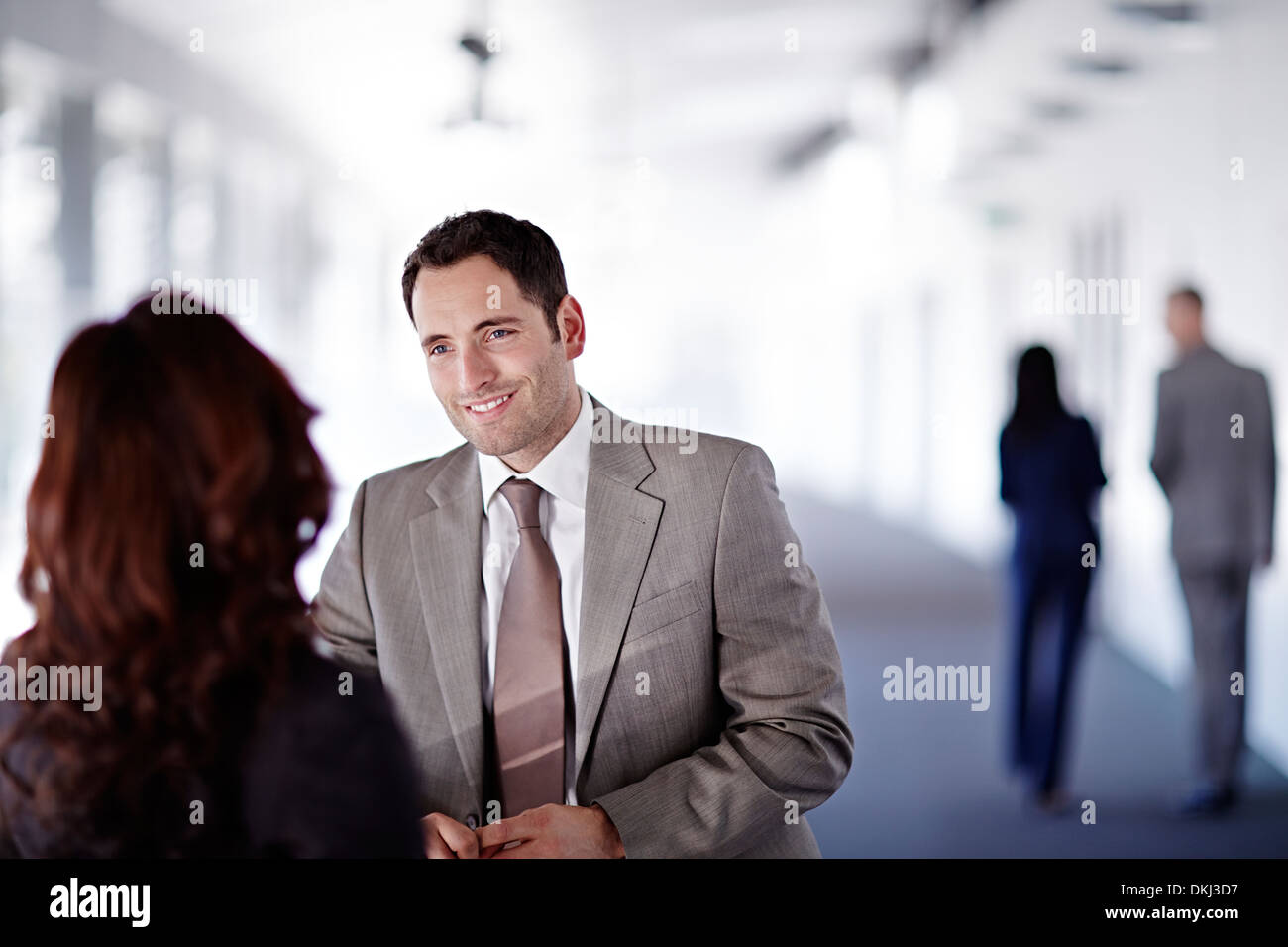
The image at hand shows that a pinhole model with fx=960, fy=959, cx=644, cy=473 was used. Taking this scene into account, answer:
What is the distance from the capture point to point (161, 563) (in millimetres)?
1108

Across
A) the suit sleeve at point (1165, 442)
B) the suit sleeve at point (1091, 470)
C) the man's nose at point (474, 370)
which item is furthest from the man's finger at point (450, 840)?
the suit sleeve at point (1165, 442)

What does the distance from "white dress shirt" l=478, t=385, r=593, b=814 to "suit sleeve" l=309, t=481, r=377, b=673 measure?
23 cm

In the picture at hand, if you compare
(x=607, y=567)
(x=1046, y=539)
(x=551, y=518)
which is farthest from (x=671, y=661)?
(x=1046, y=539)

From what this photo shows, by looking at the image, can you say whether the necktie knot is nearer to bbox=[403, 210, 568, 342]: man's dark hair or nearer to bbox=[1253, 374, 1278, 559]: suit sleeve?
bbox=[403, 210, 568, 342]: man's dark hair

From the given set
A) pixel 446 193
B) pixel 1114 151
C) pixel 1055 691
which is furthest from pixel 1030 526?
pixel 446 193

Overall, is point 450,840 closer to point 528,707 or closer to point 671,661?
point 528,707

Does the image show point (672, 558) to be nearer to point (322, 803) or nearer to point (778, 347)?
point (322, 803)

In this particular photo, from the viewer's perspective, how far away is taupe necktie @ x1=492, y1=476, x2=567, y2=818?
5.51 feet

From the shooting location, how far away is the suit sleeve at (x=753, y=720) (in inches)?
64.1

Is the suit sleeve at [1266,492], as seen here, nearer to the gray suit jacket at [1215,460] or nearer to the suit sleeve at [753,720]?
the gray suit jacket at [1215,460]

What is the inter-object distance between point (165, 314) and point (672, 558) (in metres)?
0.89

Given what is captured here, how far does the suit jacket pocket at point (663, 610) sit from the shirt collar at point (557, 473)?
0.74ft

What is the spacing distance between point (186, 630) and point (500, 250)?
2.84ft

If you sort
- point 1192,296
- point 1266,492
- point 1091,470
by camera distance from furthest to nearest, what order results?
point 1192,296 → point 1091,470 → point 1266,492
